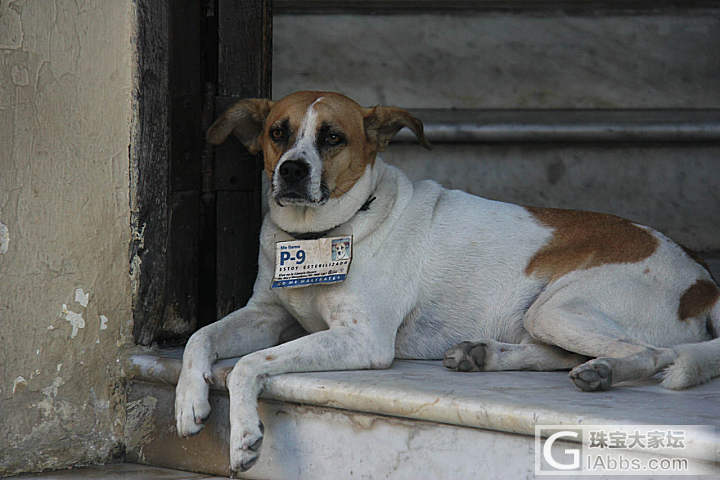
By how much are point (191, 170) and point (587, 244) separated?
1.34 m

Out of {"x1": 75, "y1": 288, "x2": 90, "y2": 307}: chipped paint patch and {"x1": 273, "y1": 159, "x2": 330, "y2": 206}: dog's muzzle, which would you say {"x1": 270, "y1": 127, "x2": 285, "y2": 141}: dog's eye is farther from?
{"x1": 75, "y1": 288, "x2": 90, "y2": 307}: chipped paint patch

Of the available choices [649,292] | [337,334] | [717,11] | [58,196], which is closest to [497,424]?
[337,334]

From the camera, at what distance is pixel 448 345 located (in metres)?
2.91

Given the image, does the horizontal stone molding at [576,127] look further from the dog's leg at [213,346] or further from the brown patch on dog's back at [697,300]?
the dog's leg at [213,346]

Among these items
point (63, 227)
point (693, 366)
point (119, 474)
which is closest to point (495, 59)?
point (693, 366)

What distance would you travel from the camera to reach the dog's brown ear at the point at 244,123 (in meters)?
2.97

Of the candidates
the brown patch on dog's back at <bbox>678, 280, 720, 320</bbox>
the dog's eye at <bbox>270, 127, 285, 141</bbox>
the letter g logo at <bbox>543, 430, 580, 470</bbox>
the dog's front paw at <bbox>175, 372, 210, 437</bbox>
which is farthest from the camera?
the dog's eye at <bbox>270, 127, 285, 141</bbox>

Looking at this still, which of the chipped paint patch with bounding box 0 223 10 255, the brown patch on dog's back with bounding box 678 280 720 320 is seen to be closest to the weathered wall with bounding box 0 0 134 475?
the chipped paint patch with bounding box 0 223 10 255

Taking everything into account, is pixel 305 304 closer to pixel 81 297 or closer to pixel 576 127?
pixel 81 297

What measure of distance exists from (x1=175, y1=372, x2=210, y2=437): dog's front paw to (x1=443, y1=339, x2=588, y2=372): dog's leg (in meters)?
0.72

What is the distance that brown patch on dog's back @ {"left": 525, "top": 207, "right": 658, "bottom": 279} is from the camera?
9.36 ft

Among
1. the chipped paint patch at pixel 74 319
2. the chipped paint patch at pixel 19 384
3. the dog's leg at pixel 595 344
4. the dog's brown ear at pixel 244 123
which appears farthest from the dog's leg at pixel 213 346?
the dog's leg at pixel 595 344

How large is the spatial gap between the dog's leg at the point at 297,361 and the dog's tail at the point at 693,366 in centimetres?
80

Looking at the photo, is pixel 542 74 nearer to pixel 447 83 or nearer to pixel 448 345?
pixel 447 83
